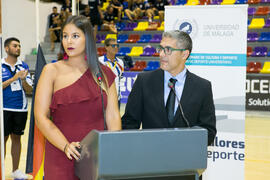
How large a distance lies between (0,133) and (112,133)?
62.1 inches

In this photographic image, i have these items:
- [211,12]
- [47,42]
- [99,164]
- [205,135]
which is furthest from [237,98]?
[47,42]

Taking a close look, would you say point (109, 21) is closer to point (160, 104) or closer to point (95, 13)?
point (95, 13)

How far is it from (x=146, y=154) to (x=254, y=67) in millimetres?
11227

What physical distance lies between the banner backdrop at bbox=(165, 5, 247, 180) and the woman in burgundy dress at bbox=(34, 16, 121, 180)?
2170 millimetres

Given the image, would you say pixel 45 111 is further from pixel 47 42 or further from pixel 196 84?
pixel 47 42

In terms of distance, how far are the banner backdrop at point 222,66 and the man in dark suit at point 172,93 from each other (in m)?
1.80

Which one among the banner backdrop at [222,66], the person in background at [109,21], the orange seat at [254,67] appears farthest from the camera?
the person in background at [109,21]

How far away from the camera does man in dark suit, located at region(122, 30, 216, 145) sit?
2.27 meters

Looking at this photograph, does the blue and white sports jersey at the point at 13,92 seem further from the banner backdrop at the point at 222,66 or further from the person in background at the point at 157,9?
the person in background at the point at 157,9

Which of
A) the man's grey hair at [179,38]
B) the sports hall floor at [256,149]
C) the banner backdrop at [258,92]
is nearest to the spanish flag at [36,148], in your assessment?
the man's grey hair at [179,38]

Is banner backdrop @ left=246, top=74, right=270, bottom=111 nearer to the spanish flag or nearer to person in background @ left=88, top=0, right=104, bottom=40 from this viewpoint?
person in background @ left=88, top=0, right=104, bottom=40

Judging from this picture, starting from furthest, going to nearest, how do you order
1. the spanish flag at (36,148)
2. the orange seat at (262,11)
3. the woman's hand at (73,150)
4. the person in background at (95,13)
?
the person in background at (95,13)
the orange seat at (262,11)
the spanish flag at (36,148)
the woman's hand at (73,150)

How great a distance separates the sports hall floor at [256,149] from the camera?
5.76m

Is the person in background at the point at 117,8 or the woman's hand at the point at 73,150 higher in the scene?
the person in background at the point at 117,8
